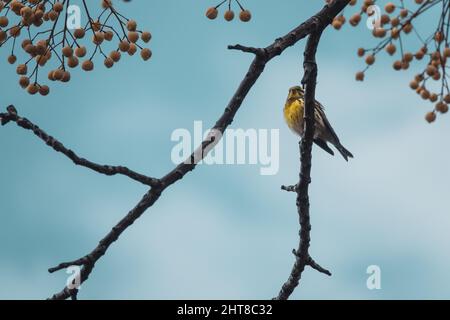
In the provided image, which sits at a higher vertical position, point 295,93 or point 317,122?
point 295,93

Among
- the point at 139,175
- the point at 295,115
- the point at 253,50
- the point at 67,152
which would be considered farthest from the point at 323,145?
the point at 67,152

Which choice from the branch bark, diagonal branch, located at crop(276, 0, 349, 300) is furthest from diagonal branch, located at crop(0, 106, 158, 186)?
diagonal branch, located at crop(276, 0, 349, 300)

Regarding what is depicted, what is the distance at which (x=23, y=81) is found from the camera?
505 centimetres

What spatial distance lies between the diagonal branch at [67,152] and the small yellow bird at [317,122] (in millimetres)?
4922

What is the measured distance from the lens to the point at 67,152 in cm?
396

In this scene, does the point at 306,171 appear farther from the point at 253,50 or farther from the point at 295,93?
the point at 295,93

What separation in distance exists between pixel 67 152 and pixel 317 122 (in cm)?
584

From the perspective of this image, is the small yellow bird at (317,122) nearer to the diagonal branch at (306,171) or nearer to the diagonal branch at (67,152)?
the diagonal branch at (306,171)

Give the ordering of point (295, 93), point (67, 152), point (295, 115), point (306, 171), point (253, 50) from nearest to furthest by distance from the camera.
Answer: point (67, 152) → point (253, 50) → point (306, 171) → point (295, 115) → point (295, 93)

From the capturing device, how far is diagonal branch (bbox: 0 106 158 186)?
156 inches
